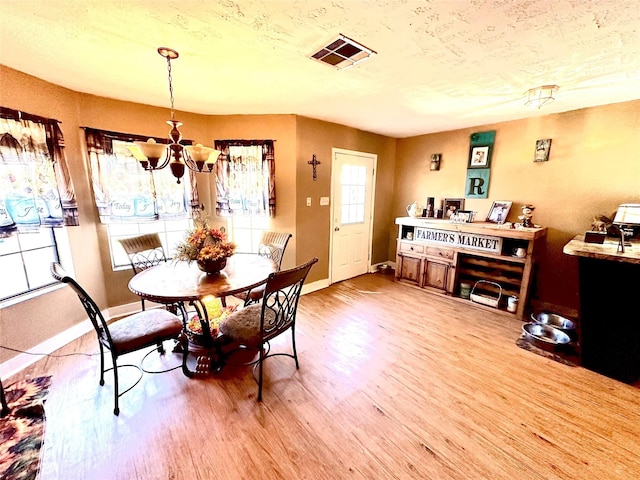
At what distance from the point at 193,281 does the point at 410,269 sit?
319cm

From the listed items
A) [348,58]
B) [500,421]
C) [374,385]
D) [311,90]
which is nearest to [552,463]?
[500,421]

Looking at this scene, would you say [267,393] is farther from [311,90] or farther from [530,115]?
[530,115]

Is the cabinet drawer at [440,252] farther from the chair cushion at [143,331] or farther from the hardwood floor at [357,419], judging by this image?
the chair cushion at [143,331]

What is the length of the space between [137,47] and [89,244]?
208 centimetres

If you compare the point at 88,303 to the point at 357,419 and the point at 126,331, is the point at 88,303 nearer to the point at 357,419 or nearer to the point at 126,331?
the point at 126,331

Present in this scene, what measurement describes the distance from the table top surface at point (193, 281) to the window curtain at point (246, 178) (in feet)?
3.86

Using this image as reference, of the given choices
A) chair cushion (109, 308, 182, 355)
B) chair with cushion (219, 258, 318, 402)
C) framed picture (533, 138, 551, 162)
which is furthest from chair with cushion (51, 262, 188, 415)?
framed picture (533, 138, 551, 162)

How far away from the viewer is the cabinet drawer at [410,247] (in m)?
3.95

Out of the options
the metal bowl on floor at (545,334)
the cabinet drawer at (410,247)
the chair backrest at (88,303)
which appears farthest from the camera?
the cabinet drawer at (410,247)

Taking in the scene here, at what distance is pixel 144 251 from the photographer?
2.83 metres

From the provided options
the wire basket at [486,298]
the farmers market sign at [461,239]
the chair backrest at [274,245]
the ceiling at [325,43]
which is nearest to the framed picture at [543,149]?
the ceiling at [325,43]

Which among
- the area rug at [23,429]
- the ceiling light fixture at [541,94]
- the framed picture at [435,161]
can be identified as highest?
Result: the ceiling light fixture at [541,94]

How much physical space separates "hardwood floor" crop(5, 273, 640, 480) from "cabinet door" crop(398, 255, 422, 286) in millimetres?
1488

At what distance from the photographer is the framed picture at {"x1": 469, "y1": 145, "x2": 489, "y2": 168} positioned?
3.70 m
